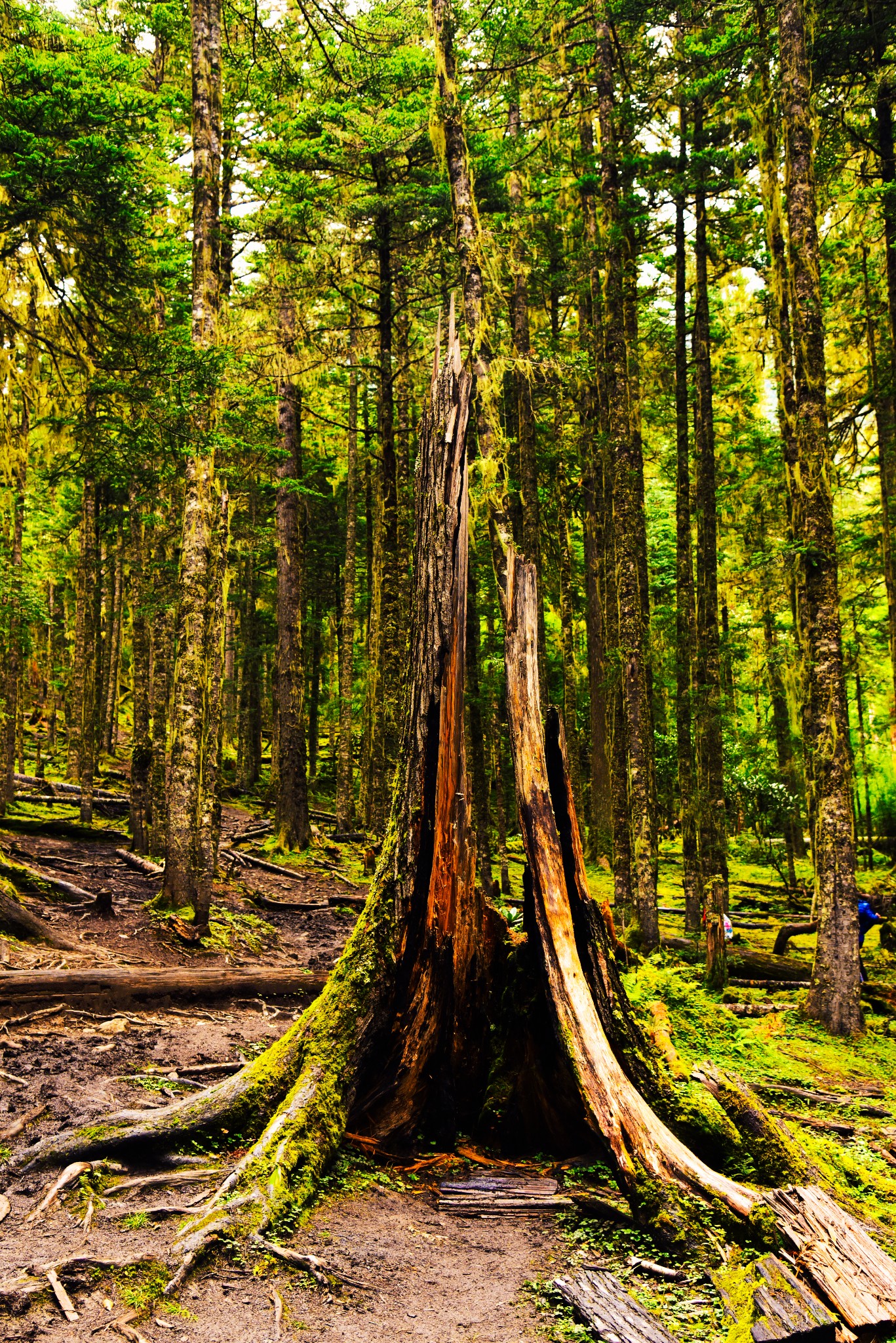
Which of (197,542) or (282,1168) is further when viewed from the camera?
(197,542)

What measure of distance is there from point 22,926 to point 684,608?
42.8ft

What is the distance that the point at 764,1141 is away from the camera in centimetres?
493

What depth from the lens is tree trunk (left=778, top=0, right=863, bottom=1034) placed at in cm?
1062

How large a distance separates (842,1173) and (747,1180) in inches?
36.5

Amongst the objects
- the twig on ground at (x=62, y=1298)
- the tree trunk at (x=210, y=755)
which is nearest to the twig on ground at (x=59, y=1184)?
the twig on ground at (x=62, y=1298)

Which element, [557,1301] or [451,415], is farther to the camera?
[451,415]

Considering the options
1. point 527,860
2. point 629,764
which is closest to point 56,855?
point 629,764

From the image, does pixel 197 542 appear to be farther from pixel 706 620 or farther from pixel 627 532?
pixel 706 620

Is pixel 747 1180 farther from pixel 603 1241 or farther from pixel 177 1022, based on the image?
pixel 177 1022

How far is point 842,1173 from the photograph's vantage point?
531 centimetres

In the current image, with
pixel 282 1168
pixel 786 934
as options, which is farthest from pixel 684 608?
pixel 282 1168

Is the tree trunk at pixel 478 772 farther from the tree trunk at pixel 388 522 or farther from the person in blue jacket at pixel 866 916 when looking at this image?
the person in blue jacket at pixel 866 916

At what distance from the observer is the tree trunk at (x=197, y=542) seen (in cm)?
1152

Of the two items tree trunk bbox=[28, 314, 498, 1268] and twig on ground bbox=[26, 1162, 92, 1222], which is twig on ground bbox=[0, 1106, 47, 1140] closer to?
tree trunk bbox=[28, 314, 498, 1268]
